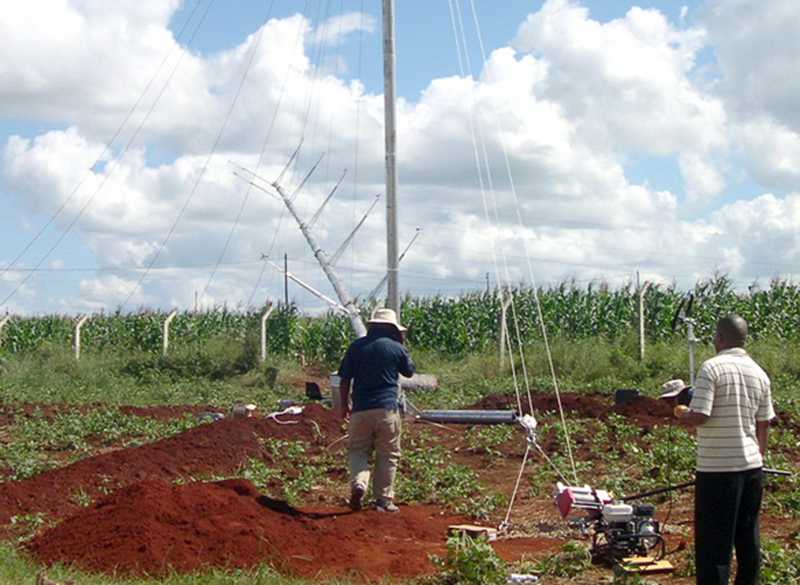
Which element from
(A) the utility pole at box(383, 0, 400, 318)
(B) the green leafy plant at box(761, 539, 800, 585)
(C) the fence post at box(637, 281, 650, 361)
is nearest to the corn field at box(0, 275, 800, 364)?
(C) the fence post at box(637, 281, 650, 361)

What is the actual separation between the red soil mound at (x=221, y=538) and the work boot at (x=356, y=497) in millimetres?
553

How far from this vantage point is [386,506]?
1027 cm

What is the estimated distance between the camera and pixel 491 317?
98.0 feet

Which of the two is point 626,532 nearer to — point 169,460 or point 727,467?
point 727,467

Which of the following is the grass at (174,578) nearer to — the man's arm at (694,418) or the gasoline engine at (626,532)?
the gasoline engine at (626,532)

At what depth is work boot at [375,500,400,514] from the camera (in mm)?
10203

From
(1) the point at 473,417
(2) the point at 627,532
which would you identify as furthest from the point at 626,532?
(1) the point at 473,417

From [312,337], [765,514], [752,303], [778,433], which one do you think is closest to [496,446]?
[778,433]

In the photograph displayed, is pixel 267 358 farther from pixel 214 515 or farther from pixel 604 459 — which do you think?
pixel 214 515

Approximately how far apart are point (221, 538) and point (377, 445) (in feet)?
8.59

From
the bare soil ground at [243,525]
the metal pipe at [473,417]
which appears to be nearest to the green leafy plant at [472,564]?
the bare soil ground at [243,525]

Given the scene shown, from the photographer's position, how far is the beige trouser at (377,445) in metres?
10.4

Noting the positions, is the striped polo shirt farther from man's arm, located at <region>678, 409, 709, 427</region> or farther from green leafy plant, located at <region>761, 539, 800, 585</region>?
green leafy plant, located at <region>761, 539, 800, 585</region>

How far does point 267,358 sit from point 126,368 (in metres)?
4.24
